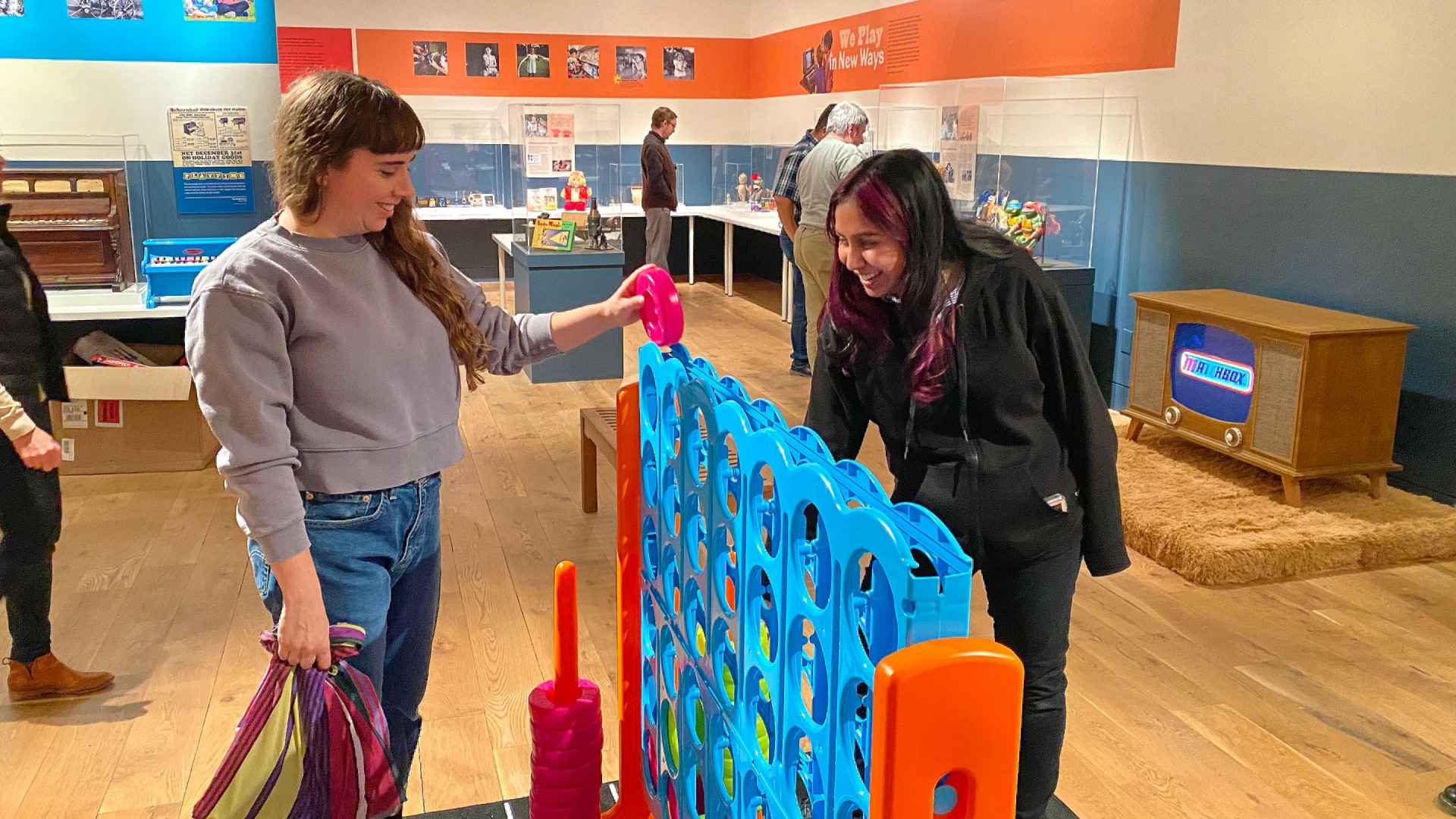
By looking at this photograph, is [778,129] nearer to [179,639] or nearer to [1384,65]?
[1384,65]

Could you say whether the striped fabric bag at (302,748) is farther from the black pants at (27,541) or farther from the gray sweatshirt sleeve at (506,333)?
the black pants at (27,541)

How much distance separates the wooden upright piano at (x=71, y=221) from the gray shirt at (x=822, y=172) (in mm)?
3107

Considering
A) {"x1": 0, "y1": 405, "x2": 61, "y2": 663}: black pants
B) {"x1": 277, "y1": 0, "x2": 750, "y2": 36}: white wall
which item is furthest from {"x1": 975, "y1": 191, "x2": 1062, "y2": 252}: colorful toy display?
{"x1": 277, "y1": 0, "x2": 750, "y2": 36}: white wall

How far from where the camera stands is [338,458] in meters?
1.60

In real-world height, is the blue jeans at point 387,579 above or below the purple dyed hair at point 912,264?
below

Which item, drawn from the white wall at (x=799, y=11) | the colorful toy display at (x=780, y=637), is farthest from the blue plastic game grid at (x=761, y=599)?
the white wall at (x=799, y=11)

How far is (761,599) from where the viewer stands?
1.45 meters

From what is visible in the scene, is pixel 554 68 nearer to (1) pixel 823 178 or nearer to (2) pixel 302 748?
(1) pixel 823 178

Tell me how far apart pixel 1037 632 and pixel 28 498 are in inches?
92.8

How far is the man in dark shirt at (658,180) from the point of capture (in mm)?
9047

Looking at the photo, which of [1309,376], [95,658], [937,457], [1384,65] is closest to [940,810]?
[937,457]

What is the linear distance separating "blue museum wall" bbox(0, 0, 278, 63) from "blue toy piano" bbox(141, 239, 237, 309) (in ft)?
2.62

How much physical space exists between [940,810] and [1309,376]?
11.4 ft

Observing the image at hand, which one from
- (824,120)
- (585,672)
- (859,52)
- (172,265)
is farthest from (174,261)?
(859,52)
